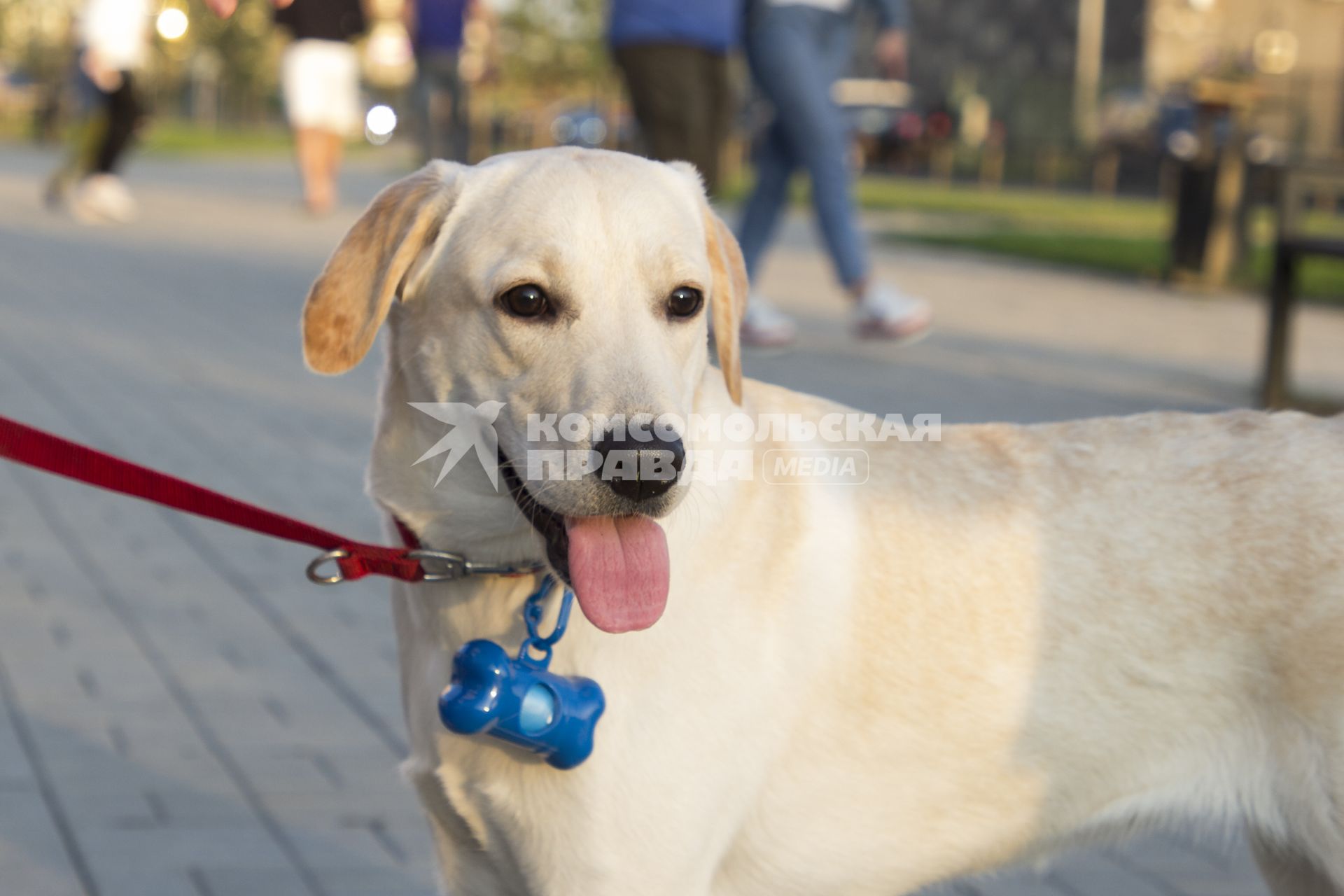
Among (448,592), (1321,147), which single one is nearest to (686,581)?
(448,592)

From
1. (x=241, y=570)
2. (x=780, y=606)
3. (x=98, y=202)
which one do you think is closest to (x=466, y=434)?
(x=780, y=606)

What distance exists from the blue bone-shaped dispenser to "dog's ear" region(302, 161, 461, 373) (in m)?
0.52

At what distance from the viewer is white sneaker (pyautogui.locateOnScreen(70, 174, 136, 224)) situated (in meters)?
16.5

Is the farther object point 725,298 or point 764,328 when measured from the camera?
point 764,328

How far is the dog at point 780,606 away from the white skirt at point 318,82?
40.9ft

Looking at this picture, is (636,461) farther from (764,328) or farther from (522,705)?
(764,328)

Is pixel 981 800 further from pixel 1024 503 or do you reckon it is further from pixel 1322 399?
pixel 1322 399

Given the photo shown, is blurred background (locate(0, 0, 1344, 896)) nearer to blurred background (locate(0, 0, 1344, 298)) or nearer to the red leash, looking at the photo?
blurred background (locate(0, 0, 1344, 298))

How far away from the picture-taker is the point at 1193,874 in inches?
136

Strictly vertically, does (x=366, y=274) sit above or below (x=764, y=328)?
above

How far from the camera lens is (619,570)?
2355 millimetres

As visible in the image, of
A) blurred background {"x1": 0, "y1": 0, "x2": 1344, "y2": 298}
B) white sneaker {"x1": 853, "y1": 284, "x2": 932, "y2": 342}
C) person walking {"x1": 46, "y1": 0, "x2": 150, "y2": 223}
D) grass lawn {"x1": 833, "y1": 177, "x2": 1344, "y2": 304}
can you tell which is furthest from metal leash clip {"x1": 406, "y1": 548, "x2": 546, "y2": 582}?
person walking {"x1": 46, "y1": 0, "x2": 150, "y2": 223}

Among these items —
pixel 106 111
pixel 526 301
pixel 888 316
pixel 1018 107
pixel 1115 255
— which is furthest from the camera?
pixel 1018 107

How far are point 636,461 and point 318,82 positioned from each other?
44.0 ft
